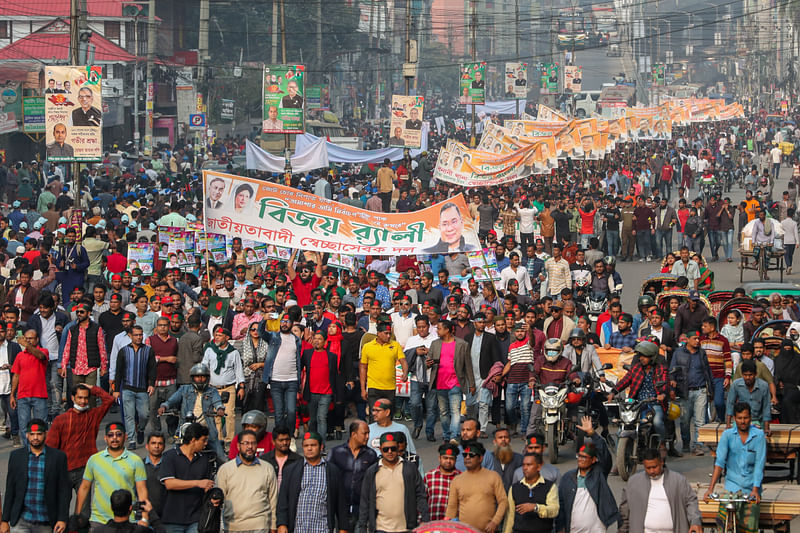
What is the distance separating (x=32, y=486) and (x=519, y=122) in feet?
113

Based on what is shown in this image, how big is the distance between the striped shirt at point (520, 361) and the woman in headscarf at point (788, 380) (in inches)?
92.4

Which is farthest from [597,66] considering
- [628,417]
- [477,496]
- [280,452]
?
[477,496]

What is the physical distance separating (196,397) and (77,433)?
251 centimetres

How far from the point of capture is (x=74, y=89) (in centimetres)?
2238

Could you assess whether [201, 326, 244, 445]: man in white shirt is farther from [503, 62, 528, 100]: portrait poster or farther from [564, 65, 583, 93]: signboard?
[564, 65, 583, 93]: signboard

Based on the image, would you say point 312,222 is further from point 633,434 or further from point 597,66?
point 597,66

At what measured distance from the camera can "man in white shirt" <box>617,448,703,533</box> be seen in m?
8.90

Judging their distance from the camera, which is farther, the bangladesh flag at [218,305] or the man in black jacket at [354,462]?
the bangladesh flag at [218,305]

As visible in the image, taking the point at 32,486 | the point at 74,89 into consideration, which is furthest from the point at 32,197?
the point at 32,486

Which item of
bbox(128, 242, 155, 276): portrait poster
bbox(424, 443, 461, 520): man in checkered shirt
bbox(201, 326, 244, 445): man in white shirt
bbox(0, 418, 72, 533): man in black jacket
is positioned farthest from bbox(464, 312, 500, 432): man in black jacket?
bbox(128, 242, 155, 276): portrait poster

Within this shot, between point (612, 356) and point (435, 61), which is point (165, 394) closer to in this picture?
point (612, 356)

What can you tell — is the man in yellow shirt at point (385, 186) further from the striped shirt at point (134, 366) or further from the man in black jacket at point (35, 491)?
the man in black jacket at point (35, 491)

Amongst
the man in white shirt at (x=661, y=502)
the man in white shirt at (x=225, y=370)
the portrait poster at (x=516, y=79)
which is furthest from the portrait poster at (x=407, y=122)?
the portrait poster at (x=516, y=79)

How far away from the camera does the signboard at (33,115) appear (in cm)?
3697
